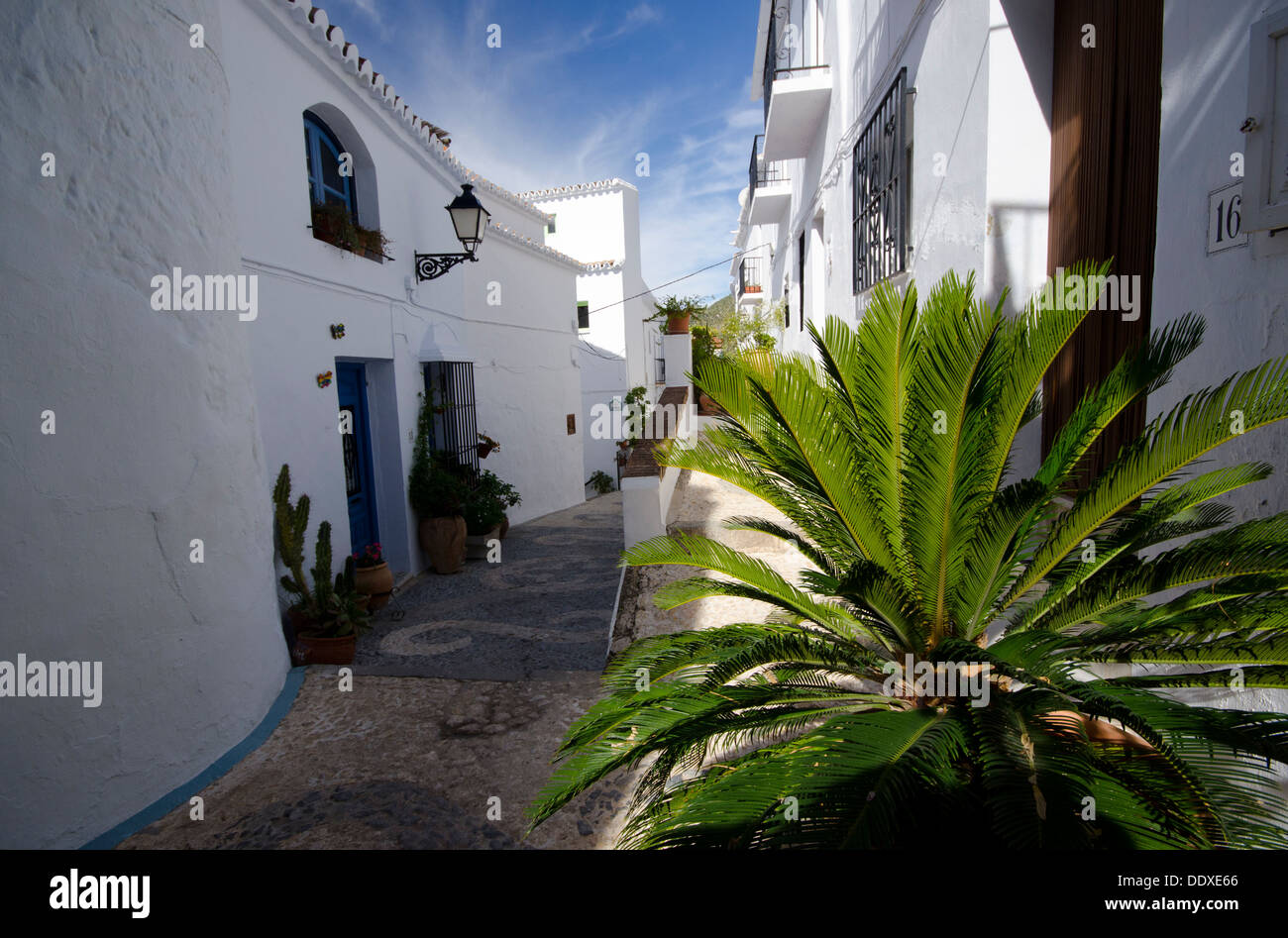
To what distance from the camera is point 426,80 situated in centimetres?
910

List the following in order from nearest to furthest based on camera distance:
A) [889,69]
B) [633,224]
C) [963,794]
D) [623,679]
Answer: [963,794] < [623,679] < [889,69] < [633,224]

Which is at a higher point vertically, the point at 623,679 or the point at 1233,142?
the point at 1233,142

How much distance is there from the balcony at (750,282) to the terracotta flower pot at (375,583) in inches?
544

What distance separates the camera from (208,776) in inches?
149

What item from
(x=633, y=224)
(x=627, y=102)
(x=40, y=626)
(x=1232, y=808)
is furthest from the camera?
(x=633, y=224)

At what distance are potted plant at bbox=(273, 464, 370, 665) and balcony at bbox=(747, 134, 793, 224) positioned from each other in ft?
33.6

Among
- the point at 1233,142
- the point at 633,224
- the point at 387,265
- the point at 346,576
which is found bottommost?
the point at 346,576

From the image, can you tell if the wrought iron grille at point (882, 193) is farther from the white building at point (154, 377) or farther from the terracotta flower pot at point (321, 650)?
the terracotta flower pot at point (321, 650)

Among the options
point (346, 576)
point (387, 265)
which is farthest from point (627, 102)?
point (346, 576)

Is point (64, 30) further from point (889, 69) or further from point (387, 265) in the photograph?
point (889, 69)

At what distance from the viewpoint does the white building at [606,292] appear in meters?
18.6

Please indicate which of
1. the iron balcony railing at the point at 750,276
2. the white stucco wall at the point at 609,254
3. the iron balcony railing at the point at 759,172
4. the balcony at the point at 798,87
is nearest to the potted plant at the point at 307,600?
the balcony at the point at 798,87

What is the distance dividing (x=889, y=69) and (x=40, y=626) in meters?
6.49

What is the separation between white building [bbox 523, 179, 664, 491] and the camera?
61.0 feet
